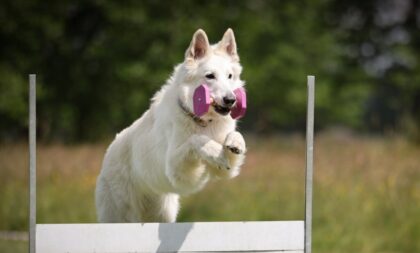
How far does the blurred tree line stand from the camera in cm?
2183

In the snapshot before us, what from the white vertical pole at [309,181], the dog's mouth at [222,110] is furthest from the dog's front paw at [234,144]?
the white vertical pole at [309,181]

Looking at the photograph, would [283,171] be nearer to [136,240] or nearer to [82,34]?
[136,240]

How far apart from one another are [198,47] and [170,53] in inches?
700

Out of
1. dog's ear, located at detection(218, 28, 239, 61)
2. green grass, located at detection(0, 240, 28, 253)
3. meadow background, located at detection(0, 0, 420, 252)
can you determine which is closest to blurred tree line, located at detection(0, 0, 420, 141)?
meadow background, located at detection(0, 0, 420, 252)

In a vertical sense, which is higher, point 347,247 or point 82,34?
point 82,34

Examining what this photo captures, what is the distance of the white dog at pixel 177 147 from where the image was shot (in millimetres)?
4547

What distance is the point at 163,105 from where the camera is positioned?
5.14m

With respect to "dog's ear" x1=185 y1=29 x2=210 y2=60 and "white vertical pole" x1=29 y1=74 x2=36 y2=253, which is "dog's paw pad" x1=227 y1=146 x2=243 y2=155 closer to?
"dog's ear" x1=185 y1=29 x2=210 y2=60

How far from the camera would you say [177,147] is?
475 centimetres

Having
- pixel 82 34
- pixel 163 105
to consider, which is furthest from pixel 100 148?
pixel 82 34

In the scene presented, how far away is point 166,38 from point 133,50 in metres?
1.14

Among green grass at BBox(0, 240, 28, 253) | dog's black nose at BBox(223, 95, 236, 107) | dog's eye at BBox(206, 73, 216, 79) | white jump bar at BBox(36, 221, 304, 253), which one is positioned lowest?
green grass at BBox(0, 240, 28, 253)

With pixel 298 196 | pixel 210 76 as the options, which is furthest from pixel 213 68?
pixel 298 196

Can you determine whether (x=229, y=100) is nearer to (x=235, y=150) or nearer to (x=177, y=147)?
(x=235, y=150)
